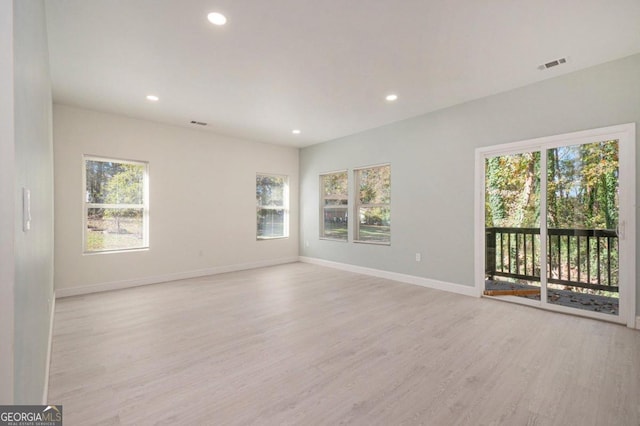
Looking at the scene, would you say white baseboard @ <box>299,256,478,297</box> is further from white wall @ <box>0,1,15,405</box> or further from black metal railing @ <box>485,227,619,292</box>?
white wall @ <box>0,1,15,405</box>

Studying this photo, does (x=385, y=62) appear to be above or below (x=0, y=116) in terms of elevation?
above

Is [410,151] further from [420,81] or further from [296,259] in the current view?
[296,259]

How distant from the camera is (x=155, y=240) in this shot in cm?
491

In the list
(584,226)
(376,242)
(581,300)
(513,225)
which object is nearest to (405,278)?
(376,242)

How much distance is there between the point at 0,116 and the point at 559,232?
15.1 ft

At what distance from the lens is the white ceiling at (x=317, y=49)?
2248mm

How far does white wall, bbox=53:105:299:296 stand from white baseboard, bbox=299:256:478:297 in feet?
3.95

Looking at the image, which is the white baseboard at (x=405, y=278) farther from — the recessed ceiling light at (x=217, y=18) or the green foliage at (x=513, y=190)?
the recessed ceiling light at (x=217, y=18)

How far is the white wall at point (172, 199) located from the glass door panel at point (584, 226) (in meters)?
4.89

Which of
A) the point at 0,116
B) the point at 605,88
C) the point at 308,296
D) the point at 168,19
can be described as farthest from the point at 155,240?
the point at 605,88

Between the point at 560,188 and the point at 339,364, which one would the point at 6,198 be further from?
the point at 560,188

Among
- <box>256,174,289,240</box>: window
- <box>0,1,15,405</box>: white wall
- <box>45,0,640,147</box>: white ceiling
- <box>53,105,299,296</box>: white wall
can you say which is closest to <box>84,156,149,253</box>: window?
<box>53,105,299,296</box>: white wall

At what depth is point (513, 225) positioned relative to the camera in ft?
12.7

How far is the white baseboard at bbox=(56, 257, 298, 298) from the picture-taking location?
416cm
